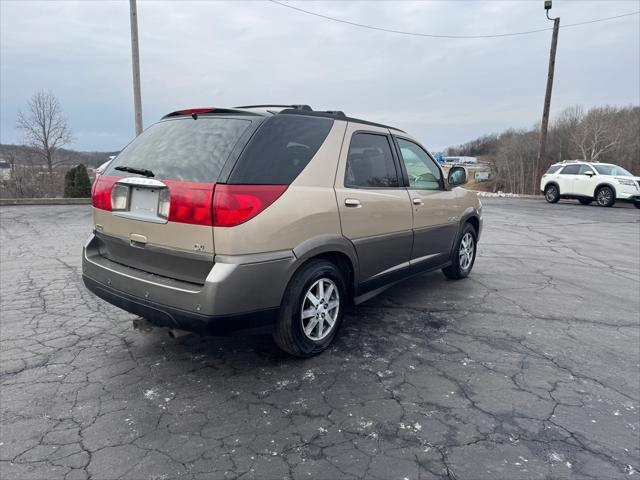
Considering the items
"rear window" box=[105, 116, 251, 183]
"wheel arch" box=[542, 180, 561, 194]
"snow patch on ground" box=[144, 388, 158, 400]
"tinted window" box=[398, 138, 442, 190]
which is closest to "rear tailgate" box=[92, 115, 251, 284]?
"rear window" box=[105, 116, 251, 183]

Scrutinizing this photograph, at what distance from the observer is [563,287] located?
538 centimetres

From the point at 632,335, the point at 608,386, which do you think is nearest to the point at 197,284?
the point at 608,386

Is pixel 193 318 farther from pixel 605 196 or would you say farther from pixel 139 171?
pixel 605 196

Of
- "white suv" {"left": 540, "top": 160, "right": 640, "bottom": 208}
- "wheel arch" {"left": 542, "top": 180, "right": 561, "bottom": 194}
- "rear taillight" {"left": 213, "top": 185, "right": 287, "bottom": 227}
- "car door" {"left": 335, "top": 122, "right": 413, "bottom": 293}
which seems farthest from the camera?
"wheel arch" {"left": 542, "top": 180, "right": 561, "bottom": 194}

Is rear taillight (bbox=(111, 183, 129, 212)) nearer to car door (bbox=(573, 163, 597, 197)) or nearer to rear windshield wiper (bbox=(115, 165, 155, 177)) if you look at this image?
rear windshield wiper (bbox=(115, 165, 155, 177))

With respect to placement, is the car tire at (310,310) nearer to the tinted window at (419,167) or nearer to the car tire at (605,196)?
the tinted window at (419,167)

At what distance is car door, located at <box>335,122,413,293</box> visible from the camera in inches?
134

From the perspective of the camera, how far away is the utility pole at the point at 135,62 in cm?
1386

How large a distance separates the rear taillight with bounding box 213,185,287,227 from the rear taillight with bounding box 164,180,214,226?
5 centimetres

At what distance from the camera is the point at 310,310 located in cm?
315

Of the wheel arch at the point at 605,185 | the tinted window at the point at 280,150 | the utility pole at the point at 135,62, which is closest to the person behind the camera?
the tinted window at the point at 280,150

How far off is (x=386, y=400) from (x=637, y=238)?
31.5 ft

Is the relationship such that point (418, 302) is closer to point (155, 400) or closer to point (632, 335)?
point (632, 335)

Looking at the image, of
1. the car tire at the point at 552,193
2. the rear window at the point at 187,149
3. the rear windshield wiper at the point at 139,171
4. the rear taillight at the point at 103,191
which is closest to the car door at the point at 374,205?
the rear window at the point at 187,149
